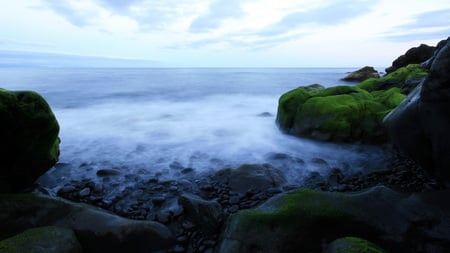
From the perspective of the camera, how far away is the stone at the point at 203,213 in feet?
16.6

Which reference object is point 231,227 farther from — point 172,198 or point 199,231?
point 172,198

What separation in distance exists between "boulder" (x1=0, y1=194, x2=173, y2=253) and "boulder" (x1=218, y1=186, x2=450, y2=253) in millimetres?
1262

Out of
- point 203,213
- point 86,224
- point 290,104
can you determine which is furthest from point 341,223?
point 290,104

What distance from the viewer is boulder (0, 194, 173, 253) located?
443cm

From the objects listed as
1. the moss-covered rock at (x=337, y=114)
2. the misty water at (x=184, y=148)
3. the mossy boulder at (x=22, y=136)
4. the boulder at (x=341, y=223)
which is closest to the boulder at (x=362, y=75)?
the misty water at (x=184, y=148)

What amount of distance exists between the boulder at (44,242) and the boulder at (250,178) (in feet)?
11.5

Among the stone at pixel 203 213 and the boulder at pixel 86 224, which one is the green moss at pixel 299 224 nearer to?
the stone at pixel 203 213

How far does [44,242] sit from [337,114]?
973 cm

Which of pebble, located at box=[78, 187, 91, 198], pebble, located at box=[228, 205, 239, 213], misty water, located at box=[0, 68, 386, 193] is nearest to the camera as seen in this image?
pebble, located at box=[228, 205, 239, 213]

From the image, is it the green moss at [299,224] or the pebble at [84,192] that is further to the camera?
the pebble at [84,192]

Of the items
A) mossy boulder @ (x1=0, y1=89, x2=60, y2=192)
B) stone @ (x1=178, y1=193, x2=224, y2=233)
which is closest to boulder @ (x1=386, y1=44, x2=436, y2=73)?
stone @ (x1=178, y1=193, x2=224, y2=233)

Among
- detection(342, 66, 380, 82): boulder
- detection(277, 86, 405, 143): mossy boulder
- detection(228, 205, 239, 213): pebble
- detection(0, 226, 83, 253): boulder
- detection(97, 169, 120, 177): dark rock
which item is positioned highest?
detection(342, 66, 380, 82): boulder

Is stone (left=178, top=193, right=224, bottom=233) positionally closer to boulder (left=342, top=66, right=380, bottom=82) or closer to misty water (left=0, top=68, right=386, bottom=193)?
misty water (left=0, top=68, right=386, bottom=193)

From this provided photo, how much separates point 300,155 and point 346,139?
2263 millimetres
